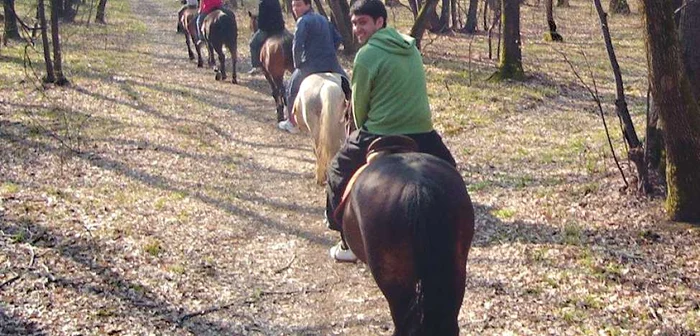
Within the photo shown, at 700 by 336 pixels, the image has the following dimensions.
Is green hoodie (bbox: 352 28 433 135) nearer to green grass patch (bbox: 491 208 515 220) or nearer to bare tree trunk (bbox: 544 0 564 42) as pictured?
green grass patch (bbox: 491 208 515 220)

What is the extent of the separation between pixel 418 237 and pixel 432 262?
0.15 m

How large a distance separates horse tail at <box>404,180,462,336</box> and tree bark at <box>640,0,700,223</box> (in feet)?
12.9

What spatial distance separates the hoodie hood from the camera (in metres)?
5.77

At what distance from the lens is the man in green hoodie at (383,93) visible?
18.9ft

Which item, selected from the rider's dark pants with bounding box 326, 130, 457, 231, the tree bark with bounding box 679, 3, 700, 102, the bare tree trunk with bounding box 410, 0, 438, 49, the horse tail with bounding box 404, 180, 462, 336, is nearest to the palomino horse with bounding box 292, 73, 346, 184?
the rider's dark pants with bounding box 326, 130, 457, 231

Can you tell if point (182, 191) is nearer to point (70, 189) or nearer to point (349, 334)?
point (70, 189)

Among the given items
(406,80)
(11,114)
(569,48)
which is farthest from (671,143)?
(569,48)

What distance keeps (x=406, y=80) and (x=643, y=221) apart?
3439mm

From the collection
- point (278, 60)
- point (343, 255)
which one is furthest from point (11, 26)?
point (343, 255)

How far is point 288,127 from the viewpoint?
13.0 meters

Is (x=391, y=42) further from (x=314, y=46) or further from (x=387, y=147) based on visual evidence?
(x=314, y=46)

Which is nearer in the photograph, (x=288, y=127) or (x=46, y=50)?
(x=288, y=127)

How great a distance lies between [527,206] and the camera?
877 centimetres

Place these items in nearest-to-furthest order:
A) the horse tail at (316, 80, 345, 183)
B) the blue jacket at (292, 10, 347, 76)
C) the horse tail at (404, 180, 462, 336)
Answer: the horse tail at (404, 180, 462, 336)
the horse tail at (316, 80, 345, 183)
the blue jacket at (292, 10, 347, 76)
